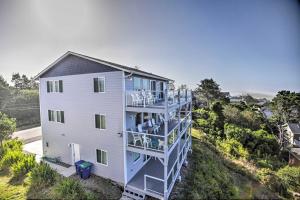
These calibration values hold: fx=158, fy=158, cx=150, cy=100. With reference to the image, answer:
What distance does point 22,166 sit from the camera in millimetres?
11281

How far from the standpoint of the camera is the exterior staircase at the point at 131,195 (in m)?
9.60

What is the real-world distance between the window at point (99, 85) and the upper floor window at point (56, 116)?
14.5 feet

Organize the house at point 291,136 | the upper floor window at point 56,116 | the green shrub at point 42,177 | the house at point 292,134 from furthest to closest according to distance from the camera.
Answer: the house at point 292,134 < the house at point 291,136 < the upper floor window at point 56,116 < the green shrub at point 42,177

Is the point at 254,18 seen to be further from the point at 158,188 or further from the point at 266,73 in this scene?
the point at 158,188

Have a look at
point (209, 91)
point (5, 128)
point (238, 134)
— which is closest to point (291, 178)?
point (238, 134)

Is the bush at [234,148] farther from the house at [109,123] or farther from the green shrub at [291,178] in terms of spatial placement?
the house at [109,123]

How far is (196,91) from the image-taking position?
1747 inches

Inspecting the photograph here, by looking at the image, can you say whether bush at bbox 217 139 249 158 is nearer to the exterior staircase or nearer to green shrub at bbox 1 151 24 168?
the exterior staircase

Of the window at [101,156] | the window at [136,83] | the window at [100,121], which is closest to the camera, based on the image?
the window at [100,121]

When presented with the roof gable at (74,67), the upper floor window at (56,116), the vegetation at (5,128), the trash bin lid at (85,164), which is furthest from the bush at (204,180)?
the vegetation at (5,128)

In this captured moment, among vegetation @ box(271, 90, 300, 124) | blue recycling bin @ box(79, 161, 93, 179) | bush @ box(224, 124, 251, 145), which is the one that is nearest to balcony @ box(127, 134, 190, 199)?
blue recycling bin @ box(79, 161, 93, 179)

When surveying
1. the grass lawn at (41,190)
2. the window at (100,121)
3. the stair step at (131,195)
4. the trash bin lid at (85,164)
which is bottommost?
the stair step at (131,195)

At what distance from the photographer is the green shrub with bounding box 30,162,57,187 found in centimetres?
989

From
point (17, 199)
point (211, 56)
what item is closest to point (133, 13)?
point (211, 56)
